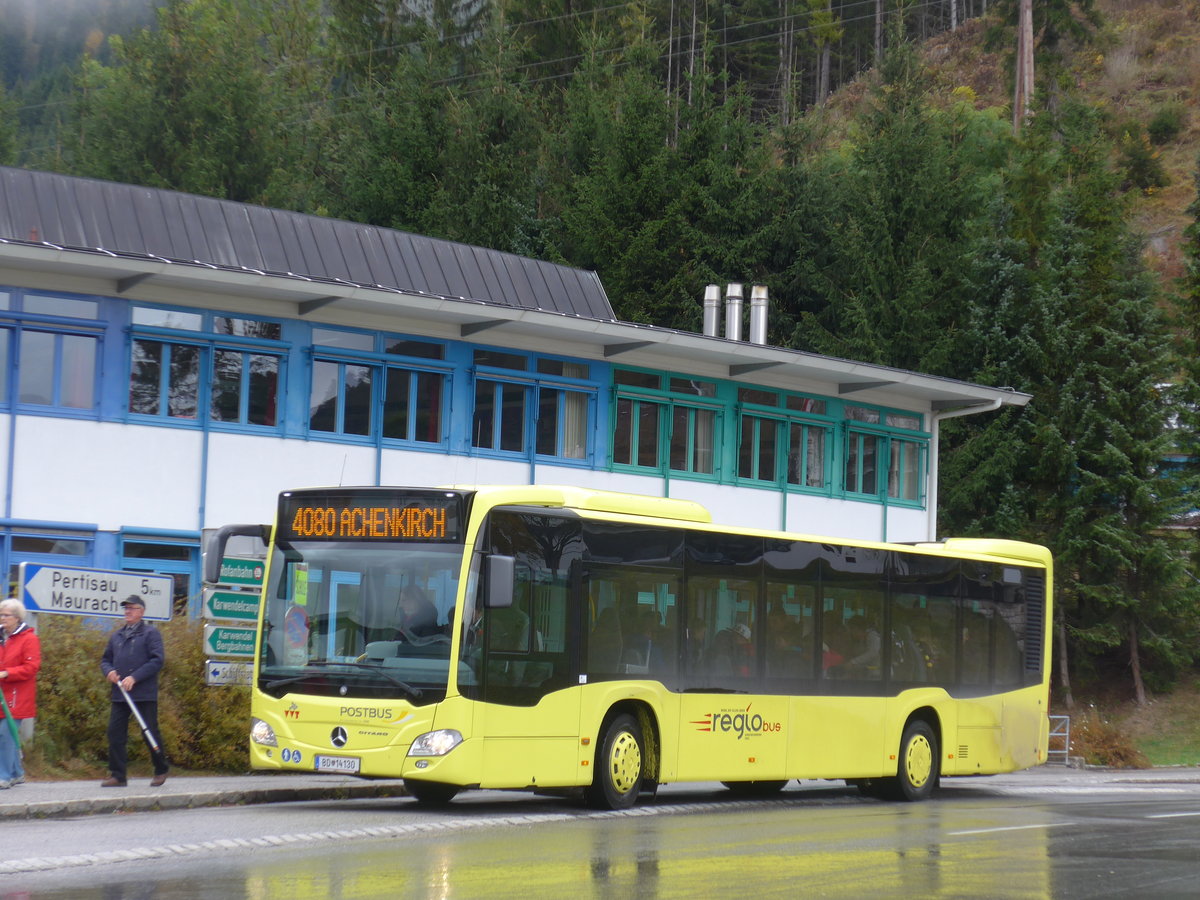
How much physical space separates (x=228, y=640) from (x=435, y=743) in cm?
433

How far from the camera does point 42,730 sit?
1589 centimetres

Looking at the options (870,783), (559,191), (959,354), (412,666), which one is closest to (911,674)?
(870,783)

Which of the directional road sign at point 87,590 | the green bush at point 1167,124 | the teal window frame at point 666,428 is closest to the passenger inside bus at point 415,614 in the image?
the directional road sign at point 87,590

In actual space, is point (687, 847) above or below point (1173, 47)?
below

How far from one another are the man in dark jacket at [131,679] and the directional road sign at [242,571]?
2.28m

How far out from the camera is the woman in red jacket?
14.1 m

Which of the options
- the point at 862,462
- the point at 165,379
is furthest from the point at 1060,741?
the point at 165,379

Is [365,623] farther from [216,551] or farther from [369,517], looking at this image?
[216,551]

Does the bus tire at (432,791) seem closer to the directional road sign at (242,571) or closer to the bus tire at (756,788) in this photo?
the directional road sign at (242,571)

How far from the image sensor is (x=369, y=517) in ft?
47.2

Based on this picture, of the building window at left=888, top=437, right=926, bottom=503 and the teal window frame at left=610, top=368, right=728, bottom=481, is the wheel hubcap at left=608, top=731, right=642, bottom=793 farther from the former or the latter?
the building window at left=888, top=437, right=926, bottom=503

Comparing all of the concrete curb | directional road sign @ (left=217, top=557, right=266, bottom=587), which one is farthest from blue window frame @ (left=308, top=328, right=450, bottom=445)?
the concrete curb

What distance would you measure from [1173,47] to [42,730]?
7912 cm

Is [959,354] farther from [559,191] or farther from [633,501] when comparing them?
[633,501]
